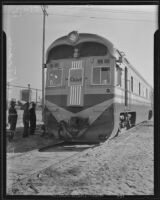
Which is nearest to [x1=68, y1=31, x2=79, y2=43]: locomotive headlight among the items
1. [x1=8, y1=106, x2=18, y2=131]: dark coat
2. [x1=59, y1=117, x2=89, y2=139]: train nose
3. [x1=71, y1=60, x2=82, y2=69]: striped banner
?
[x1=71, y1=60, x2=82, y2=69]: striped banner

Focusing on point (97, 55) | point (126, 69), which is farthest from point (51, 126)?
point (126, 69)

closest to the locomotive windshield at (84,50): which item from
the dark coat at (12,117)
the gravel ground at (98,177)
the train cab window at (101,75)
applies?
the train cab window at (101,75)

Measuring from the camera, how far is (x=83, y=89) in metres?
7.61

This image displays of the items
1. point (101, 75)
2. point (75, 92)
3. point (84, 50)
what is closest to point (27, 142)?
point (75, 92)

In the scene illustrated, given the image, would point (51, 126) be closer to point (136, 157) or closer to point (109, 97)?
point (109, 97)

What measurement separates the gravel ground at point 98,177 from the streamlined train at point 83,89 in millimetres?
1054

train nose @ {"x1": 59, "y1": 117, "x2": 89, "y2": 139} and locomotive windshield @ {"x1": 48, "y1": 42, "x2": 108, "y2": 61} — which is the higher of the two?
locomotive windshield @ {"x1": 48, "y1": 42, "x2": 108, "y2": 61}

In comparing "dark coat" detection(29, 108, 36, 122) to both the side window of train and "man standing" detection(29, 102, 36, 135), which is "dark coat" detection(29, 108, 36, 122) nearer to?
"man standing" detection(29, 102, 36, 135)

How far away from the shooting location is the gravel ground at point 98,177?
3.91 meters

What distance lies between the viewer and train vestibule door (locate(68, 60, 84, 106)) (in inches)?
301

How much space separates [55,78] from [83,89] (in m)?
0.97

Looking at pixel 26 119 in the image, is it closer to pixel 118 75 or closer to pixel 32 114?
pixel 32 114

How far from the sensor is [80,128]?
751 cm
